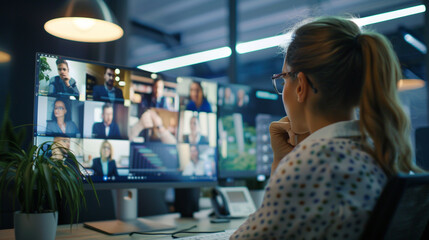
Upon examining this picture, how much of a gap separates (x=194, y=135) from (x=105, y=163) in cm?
42

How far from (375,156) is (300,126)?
10.2 inches

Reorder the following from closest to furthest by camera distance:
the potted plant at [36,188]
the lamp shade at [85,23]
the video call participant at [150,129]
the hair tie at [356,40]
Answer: the hair tie at [356,40] → the potted plant at [36,188] → the video call participant at [150,129] → the lamp shade at [85,23]

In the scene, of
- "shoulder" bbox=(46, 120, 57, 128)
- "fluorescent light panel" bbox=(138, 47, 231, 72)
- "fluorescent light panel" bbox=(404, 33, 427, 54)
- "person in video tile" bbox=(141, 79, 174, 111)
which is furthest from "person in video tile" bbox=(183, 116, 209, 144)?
"fluorescent light panel" bbox=(138, 47, 231, 72)

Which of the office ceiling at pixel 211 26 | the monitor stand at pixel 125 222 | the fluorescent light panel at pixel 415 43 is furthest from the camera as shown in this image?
the office ceiling at pixel 211 26

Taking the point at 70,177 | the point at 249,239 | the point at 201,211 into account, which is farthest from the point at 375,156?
the point at 201,211

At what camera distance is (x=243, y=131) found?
6.51 feet

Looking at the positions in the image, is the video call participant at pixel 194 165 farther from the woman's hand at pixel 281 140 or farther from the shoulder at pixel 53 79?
the shoulder at pixel 53 79

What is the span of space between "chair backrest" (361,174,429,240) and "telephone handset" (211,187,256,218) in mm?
1062

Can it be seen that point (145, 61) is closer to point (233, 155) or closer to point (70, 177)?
point (233, 155)

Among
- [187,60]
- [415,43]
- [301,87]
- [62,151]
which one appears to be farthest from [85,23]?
[187,60]

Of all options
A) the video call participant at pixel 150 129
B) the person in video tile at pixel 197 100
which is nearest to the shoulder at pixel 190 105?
the person in video tile at pixel 197 100

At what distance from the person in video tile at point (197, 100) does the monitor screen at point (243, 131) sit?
129 mm

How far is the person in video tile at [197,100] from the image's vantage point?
1.69 m

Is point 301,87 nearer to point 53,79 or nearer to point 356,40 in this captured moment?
point 356,40
